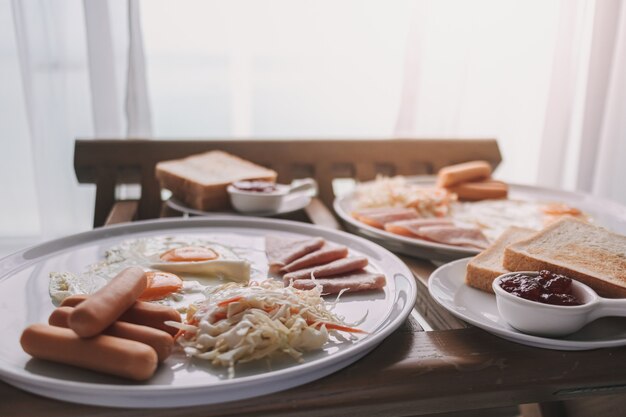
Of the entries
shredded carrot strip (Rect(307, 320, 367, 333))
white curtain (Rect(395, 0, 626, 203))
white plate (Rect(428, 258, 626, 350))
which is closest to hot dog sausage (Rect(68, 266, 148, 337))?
shredded carrot strip (Rect(307, 320, 367, 333))

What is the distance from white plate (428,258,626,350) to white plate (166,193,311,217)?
Answer: 79cm

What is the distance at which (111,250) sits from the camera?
1.52 meters

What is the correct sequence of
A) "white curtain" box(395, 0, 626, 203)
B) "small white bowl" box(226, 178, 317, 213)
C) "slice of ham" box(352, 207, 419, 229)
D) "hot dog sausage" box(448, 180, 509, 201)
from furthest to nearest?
"white curtain" box(395, 0, 626, 203) < "hot dog sausage" box(448, 180, 509, 201) < "small white bowl" box(226, 178, 317, 213) < "slice of ham" box(352, 207, 419, 229)

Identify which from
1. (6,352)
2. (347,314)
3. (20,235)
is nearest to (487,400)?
(347,314)

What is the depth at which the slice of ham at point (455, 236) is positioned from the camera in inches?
65.1

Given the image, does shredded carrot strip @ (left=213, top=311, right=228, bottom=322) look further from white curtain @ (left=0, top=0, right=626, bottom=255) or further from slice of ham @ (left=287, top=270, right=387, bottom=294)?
white curtain @ (left=0, top=0, right=626, bottom=255)

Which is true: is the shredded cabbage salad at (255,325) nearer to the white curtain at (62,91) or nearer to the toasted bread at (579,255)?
the toasted bread at (579,255)

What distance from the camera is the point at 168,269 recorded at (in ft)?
4.53

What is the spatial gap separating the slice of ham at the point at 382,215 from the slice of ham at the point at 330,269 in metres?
0.46

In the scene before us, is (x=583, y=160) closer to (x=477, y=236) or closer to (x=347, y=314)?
(x=477, y=236)

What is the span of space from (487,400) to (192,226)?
3.55 ft

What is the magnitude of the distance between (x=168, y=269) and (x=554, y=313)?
87 cm

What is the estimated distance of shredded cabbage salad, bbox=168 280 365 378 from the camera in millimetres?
969

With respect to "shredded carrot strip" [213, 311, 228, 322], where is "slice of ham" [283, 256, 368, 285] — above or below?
below
